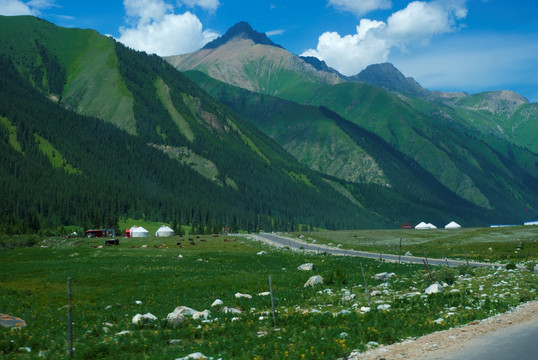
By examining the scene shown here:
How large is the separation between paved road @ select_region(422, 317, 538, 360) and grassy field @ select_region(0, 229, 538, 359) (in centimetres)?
270

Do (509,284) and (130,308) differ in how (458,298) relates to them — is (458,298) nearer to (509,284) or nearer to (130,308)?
(509,284)

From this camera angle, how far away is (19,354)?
20.3 m

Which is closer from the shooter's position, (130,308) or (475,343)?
(475,343)

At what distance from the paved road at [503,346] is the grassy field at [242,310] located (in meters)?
2.70

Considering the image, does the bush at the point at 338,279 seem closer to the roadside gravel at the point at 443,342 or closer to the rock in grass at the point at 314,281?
the rock in grass at the point at 314,281

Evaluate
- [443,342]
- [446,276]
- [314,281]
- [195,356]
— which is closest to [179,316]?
[195,356]

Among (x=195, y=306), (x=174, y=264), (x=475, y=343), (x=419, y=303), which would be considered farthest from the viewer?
(x=174, y=264)

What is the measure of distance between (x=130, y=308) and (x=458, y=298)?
23.7 m

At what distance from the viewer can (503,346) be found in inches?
788

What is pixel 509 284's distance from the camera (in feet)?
122

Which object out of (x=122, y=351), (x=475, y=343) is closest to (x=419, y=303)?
(x=475, y=343)

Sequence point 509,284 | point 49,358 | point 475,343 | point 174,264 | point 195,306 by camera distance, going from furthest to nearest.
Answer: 1. point 174,264
2. point 509,284
3. point 195,306
4. point 475,343
5. point 49,358

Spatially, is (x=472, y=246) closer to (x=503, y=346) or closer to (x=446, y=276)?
(x=446, y=276)

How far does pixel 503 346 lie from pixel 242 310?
16343 mm
